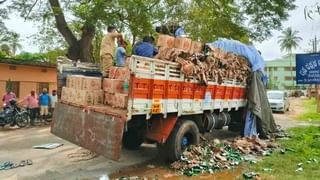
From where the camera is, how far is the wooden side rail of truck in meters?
7.09

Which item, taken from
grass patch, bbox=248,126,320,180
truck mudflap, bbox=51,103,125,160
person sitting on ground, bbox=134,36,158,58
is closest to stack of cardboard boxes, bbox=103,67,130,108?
truck mudflap, bbox=51,103,125,160

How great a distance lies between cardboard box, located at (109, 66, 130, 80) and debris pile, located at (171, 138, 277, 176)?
2160mm

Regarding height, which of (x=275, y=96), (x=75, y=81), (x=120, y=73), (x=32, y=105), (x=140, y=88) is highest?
(x=120, y=73)

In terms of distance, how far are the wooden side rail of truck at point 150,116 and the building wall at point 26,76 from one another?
36.5 ft

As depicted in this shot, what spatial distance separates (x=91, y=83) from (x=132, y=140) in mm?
2380

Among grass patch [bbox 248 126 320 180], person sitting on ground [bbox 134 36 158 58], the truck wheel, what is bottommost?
grass patch [bbox 248 126 320 180]

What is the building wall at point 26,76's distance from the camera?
1875 centimetres

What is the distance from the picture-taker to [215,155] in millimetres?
8906

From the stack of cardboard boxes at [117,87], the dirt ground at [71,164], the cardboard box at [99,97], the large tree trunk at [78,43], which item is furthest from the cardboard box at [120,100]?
the large tree trunk at [78,43]

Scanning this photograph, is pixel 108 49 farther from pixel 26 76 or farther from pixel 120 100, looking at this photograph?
pixel 26 76

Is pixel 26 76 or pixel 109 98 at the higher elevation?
pixel 26 76

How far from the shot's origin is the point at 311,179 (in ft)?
23.0

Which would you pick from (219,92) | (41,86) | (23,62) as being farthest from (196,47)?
(41,86)

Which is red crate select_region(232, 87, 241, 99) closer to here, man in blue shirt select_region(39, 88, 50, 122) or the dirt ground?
the dirt ground
